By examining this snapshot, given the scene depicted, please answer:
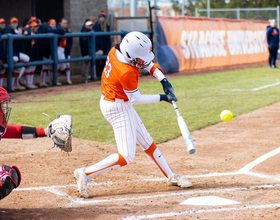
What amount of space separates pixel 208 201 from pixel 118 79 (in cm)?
154

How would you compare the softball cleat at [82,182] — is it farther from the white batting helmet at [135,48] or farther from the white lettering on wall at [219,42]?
the white lettering on wall at [219,42]

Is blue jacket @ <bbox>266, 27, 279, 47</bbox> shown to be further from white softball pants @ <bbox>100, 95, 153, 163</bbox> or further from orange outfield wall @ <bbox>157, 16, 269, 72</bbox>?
white softball pants @ <bbox>100, 95, 153, 163</bbox>

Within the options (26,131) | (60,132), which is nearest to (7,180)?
(26,131)

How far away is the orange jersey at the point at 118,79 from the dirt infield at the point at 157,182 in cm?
110

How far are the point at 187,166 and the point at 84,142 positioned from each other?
1987 millimetres

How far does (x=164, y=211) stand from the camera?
3.74 metres

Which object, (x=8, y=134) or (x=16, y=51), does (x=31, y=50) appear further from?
(x=8, y=134)

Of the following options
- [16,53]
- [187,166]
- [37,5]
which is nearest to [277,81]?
[16,53]

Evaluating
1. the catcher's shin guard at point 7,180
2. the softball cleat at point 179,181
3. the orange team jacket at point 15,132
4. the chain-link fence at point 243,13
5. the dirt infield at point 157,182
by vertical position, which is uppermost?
the chain-link fence at point 243,13

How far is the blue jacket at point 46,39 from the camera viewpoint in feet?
40.9

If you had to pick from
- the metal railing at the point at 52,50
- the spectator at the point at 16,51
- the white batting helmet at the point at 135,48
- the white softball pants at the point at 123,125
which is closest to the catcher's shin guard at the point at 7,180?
the white softball pants at the point at 123,125

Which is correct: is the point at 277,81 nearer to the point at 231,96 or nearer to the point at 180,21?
the point at 231,96

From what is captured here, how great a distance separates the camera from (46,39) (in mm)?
12664

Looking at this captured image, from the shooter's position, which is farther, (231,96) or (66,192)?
(231,96)
